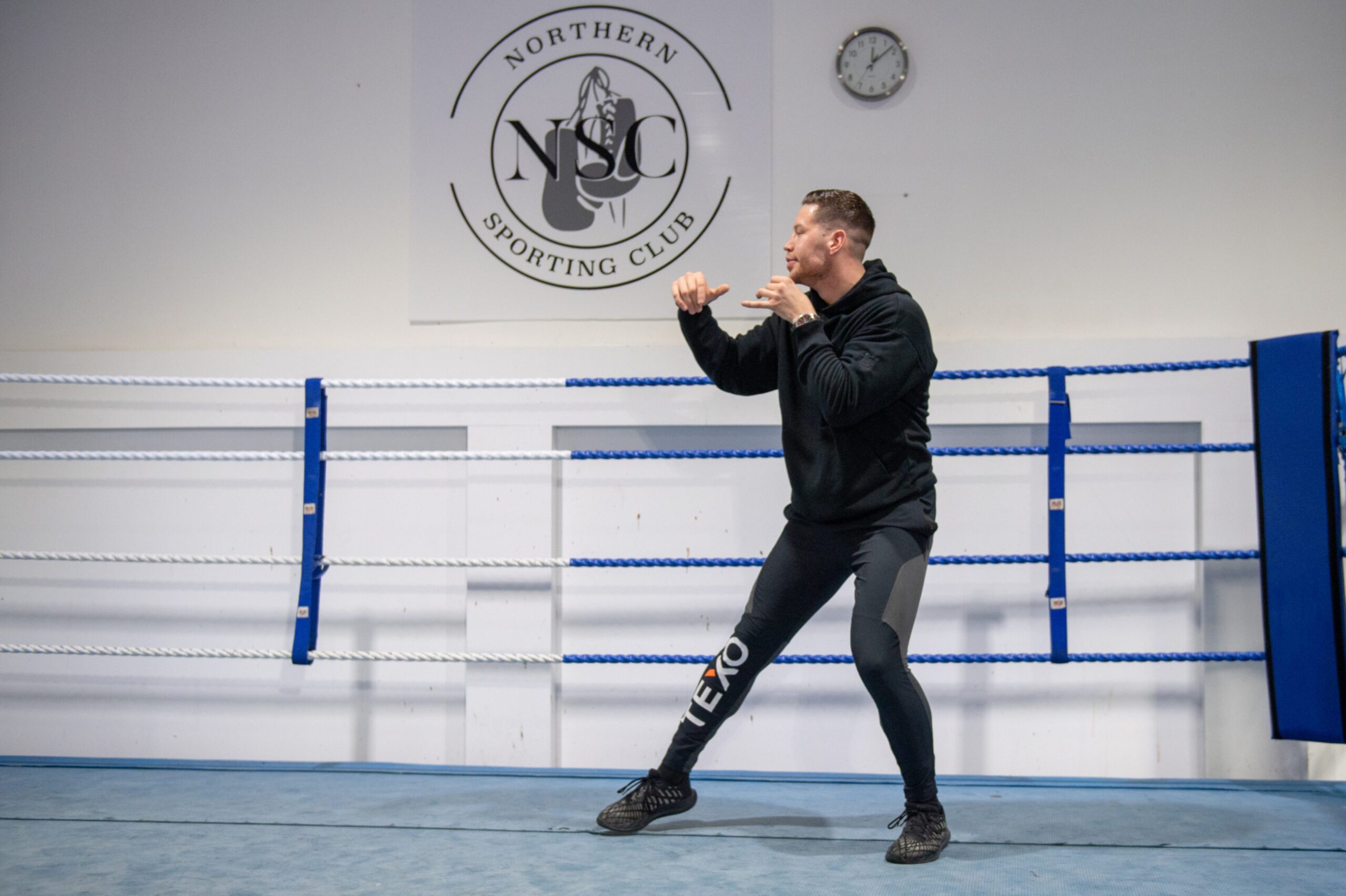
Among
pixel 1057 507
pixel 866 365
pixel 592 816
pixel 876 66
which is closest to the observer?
pixel 866 365

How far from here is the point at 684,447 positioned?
3.13m

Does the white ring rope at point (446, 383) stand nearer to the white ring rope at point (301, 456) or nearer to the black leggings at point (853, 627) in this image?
the white ring rope at point (301, 456)

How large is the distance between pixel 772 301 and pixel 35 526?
2.53m

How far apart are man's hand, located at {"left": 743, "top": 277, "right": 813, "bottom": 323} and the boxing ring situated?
2.52 ft

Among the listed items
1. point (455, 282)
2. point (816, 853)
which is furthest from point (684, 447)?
point (816, 853)

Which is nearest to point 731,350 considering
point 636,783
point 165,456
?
point 636,783

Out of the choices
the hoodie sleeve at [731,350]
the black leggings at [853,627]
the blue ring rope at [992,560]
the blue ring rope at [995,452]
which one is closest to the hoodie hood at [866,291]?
the hoodie sleeve at [731,350]

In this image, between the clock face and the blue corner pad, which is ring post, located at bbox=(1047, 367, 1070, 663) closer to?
the blue corner pad

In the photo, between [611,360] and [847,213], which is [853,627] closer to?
[847,213]

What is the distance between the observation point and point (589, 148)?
3.14m

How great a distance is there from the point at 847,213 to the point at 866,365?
346 mm

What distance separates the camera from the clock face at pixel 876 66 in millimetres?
3047

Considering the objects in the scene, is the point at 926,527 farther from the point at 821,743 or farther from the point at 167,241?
the point at 167,241

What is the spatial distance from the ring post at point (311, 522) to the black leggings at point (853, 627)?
1069 mm
